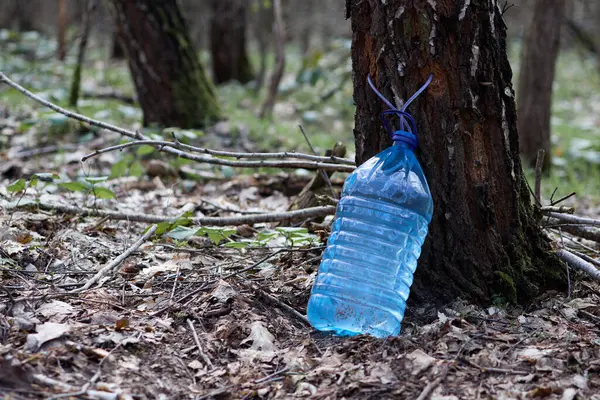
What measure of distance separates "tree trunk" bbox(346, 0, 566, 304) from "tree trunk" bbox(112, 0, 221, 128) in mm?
4108

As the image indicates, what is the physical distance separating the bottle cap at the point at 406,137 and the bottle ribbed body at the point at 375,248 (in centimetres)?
4

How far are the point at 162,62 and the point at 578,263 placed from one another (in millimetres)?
4687

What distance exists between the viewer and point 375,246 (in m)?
2.72

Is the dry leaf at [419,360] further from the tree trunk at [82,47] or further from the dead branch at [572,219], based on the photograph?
the tree trunk at [82,47]

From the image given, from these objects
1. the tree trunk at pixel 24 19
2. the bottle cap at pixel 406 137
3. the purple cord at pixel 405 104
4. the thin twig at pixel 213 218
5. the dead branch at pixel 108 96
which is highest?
the tree trunk at pixel 24 19

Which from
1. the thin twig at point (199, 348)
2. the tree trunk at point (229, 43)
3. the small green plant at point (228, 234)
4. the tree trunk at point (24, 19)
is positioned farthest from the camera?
the tree trunk at point (24, 19)

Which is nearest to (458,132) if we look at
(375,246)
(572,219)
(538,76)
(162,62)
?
(375,246)

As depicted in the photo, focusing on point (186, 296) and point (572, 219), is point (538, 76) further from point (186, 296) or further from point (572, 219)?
point (186, 296)

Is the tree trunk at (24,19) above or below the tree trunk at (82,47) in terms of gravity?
above

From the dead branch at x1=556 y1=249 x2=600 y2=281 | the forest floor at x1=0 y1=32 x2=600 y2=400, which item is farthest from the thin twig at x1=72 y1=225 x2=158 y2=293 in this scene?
the dead branch at x1=556 y1=249 x2=600 y2=281

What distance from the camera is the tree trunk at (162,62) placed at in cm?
633

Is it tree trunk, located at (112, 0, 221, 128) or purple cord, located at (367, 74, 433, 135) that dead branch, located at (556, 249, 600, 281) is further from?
tree trunk, located at (112, 0, 221, 128)

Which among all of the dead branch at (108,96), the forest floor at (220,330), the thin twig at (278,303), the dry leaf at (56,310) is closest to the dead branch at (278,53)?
the dead branch at (108,96)

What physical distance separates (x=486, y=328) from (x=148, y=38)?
4885mm
